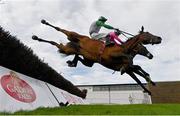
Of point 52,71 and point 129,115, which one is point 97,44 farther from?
point 52,71

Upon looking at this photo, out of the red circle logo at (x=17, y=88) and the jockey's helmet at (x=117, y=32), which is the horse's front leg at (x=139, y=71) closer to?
the jockey's helmet at (x=117, y=32)

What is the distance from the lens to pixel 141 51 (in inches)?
418

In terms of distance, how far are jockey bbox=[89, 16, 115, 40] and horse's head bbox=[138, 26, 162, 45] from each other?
92cm

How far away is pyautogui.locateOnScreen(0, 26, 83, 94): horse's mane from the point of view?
48.3 feet

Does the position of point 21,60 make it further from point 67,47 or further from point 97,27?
point 97,27

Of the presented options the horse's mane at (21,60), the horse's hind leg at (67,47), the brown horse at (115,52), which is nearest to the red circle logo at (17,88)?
the horse's mane at (21,60)

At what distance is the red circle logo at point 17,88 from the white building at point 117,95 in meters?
23.4

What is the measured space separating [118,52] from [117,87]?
4929cm

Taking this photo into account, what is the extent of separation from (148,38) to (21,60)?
721 cm

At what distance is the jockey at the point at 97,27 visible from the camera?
1092 centimetres

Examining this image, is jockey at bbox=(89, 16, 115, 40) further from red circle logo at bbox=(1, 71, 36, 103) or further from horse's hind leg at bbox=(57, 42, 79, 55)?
red circle logo at bbox=(1, 71, 36, 103)

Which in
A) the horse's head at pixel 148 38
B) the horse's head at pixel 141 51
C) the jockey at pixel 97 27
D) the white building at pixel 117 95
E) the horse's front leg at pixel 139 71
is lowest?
the horse's front leg at pixel 139 71

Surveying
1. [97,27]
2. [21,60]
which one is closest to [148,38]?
[97,27]

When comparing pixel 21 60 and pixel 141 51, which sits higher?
pixel 21 60
